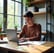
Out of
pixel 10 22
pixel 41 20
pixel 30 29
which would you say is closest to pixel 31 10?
pixel 41 20

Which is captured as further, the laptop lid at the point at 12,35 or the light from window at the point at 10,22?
the light from window at the point at 10,22

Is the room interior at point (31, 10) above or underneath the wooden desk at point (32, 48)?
above

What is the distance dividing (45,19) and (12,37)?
7.69ft

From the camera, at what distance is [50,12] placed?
4352 mm

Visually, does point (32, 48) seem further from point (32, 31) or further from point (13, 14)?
point (13, 14)

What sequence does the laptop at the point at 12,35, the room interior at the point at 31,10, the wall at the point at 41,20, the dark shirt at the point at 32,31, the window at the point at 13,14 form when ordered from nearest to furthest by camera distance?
the laptop at the point at 12,35 < the dark shirt at the point at 32,31 < the room interior at the point at 31,10 < the window at the point at 13,14 < the wall at the point at 41,20

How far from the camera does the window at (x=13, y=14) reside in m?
4.09

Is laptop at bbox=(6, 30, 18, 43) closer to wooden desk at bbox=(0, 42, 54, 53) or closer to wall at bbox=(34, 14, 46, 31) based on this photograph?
wooden desk at bbox=(0, 42, 54, 53)

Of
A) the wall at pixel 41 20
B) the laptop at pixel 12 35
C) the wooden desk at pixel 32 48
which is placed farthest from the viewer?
the wall at pixel 41 20

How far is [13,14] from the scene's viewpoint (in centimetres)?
426

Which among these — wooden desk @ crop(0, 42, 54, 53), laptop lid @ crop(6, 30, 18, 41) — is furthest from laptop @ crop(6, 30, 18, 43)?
wooden desk @ crop(0, 42, 54, 53)

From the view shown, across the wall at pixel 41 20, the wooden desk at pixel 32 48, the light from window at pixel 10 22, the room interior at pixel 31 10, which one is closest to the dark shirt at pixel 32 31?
the room interior at pixel 31 10

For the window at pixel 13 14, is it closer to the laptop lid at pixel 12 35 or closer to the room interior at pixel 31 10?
the room interior at pixel 31 10

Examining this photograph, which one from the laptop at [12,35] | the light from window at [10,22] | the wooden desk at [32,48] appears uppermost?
the light from window at [10,22]
